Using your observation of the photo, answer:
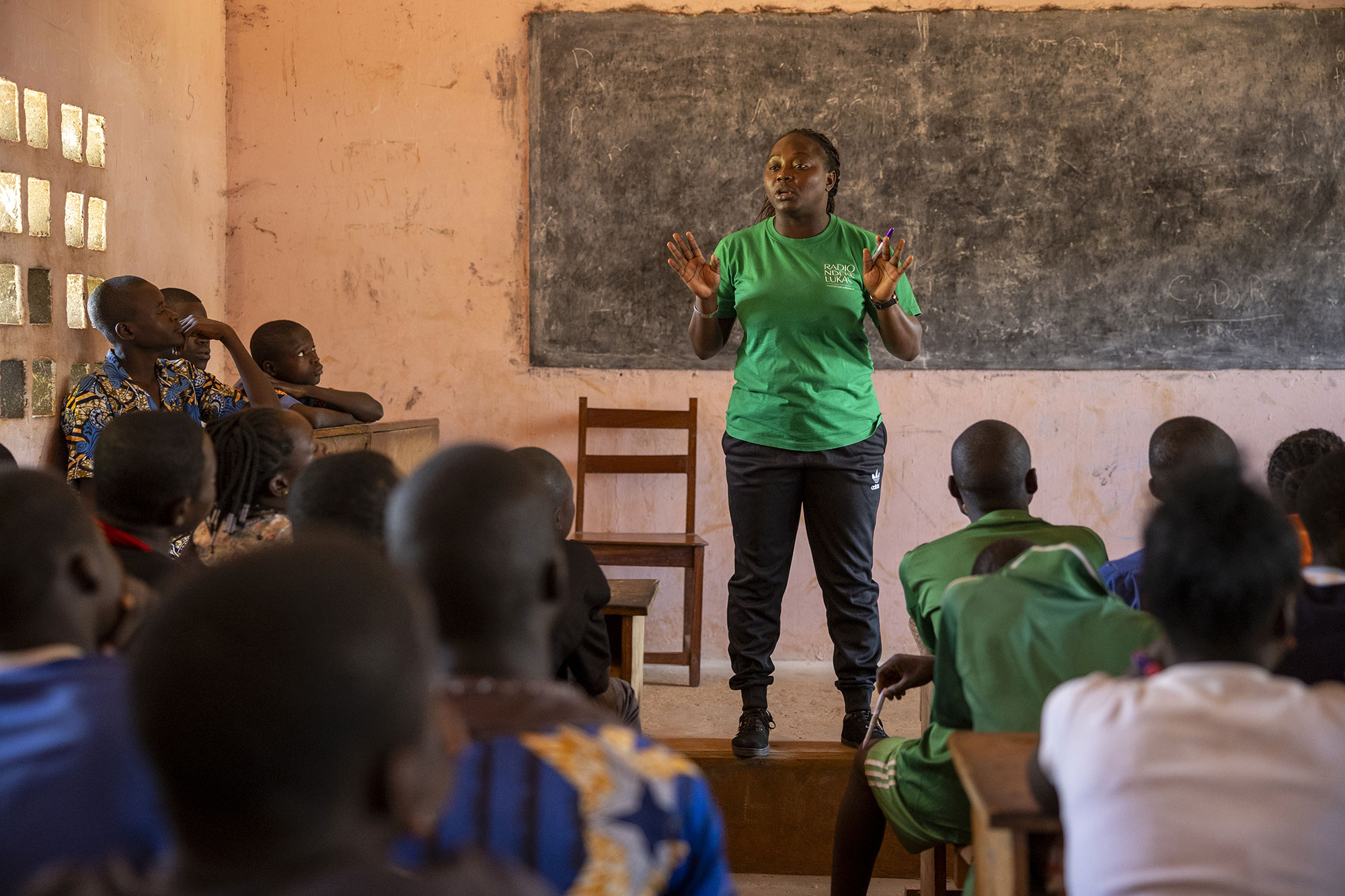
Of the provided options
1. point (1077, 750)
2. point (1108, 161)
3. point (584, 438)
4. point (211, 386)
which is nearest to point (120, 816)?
point (1077, 750)

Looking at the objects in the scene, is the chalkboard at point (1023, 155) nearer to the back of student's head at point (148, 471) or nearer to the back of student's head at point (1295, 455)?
the back of student's head at point (1295, 455)

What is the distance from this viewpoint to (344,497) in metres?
1.54

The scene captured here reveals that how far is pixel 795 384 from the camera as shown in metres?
2.85

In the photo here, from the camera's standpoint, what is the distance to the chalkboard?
4.12m

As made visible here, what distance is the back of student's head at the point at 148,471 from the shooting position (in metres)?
1.71

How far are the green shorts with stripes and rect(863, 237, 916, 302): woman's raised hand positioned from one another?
1202 mm

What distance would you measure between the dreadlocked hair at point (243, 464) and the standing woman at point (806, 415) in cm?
114

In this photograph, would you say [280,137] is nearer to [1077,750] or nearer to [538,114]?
[538,114]

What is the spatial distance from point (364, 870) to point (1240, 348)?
169 inches

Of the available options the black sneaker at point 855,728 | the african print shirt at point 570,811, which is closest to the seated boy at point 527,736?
the african print shirt at point 570,811

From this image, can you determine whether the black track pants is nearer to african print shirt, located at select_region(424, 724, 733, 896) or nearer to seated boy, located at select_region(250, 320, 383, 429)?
seated boy, located at select_region(250, 320, 383, 429)

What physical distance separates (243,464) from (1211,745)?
1709 millimetres

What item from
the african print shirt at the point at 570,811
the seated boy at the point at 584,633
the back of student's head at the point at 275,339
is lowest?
the seated boy at the point at 584,633

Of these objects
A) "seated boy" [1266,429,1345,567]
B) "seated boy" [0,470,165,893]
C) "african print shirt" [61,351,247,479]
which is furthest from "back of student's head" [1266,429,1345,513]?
"african print shirt" [61,351,247,479]
